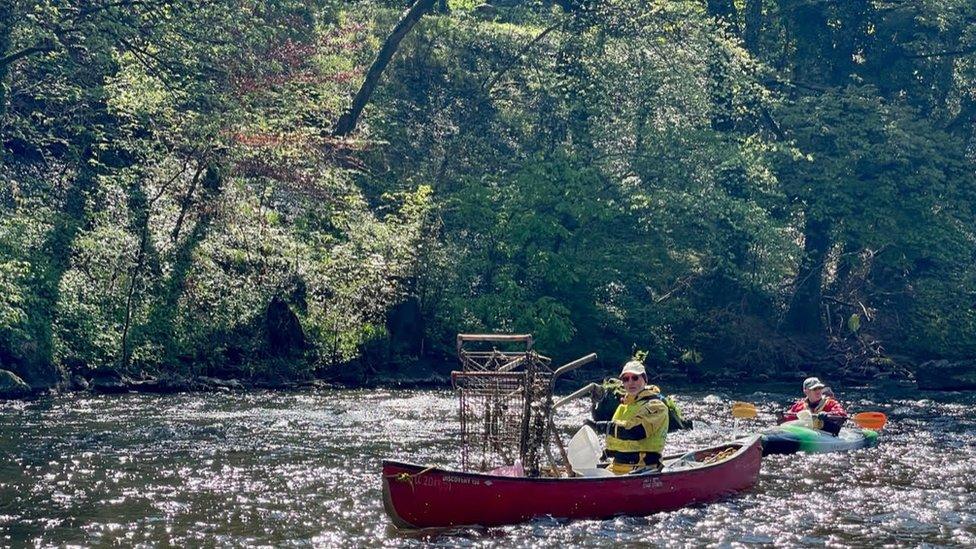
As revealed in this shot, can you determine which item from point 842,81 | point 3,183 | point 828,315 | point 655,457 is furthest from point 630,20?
point 655,457

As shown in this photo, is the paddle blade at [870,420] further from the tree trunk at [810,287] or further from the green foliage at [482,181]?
the tree trunk at [810,287]

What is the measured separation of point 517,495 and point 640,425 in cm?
233

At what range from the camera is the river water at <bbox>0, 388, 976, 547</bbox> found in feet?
49.0

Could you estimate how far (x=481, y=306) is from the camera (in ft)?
116

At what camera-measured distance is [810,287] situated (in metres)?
41.6

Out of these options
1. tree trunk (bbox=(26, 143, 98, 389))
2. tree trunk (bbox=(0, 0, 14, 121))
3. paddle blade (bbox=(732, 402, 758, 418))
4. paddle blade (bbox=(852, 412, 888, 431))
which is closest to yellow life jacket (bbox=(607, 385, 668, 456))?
paddle blade (bbox=(732, 402, 758, 418))

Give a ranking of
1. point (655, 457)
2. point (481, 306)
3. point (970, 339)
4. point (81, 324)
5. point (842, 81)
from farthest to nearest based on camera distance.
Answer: point (842, 81)
point (970, 339)
point (481, 306)
point (81, 324)
point (655, 457)

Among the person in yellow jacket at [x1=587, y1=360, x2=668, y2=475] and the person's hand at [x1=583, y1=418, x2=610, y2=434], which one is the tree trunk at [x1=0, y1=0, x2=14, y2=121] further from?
the person in yellow jacket at [x1=587, y1=360, x2=668, y2=475]

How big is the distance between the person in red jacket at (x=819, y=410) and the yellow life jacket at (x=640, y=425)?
7.36 m

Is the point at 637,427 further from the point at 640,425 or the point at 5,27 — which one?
the point at 5,27

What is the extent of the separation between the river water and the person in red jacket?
2.57ft

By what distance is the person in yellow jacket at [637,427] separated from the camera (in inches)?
650

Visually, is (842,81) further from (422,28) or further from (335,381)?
(335,381)

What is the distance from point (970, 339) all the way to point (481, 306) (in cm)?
1618
